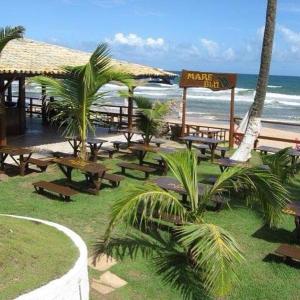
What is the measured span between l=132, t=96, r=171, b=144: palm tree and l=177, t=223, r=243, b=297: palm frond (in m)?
7.40

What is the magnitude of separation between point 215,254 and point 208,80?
1070 centimetres

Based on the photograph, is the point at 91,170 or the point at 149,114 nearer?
the point at 91,170

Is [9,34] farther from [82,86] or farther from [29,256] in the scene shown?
[29,256]

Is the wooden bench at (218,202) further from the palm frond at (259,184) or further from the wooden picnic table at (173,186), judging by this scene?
the palm frond at (259,184)

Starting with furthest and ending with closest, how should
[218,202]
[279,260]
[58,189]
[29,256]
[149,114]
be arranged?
[149,114] < [58,189] < [218,202] < [279,260] < [29,256]

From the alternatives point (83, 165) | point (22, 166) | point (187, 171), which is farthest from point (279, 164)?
point (22, 166)

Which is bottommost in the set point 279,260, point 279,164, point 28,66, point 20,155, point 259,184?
point 279,260

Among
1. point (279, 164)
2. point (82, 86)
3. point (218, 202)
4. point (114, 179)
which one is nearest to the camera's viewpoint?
point (218, 202)

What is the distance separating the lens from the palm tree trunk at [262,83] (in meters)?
10.0

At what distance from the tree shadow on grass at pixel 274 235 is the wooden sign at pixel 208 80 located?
7.69 metres

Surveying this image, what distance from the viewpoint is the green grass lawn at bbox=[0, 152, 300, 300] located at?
16.7 ft

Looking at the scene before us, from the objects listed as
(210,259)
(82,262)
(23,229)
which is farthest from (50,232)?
(210,259)

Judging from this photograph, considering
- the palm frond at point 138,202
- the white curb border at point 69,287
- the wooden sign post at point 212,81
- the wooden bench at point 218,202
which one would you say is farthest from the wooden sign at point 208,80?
the white curb border at point 69,287

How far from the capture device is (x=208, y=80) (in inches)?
577
